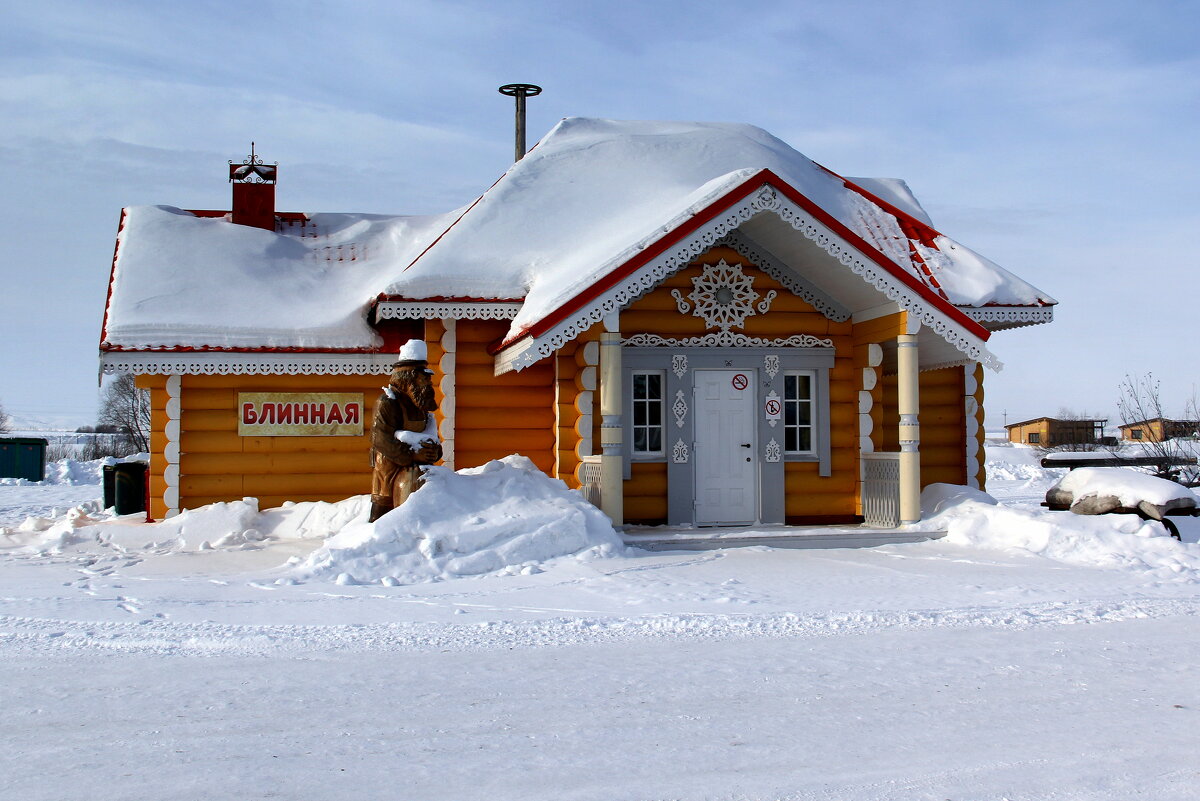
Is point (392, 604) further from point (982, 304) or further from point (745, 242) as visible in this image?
point (982, 304)

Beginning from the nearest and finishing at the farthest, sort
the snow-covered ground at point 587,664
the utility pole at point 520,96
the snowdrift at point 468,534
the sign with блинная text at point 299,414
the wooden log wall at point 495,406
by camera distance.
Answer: the snow-covered ground at point 587,664 → the snowdrift at point 468,534 → the wooden log wall at point 495,406 → the sign with блинная text at point 299,414 → the utility pole at point 520,96

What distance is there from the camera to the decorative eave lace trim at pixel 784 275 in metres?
12.4

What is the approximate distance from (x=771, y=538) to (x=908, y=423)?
2.01 meters

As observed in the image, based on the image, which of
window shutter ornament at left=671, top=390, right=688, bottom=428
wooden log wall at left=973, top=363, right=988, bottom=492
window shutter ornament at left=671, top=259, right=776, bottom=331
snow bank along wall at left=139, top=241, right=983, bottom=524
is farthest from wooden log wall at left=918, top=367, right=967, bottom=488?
window shutter ornament at left=671, top=390, right=688, bottom=428

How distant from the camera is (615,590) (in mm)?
8570

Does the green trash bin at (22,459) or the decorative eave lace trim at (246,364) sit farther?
the green trash bin at (22,459)

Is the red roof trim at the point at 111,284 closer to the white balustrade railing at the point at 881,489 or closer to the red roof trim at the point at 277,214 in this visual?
the red roof trim at the point at 277,214

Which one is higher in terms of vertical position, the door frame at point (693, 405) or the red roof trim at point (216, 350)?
the red roof trim at point (216, 350)

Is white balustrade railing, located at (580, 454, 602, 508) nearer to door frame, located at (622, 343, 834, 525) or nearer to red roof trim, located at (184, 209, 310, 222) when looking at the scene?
door frame, located at (622, 343, 834, 525)

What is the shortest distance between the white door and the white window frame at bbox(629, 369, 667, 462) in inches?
15.4

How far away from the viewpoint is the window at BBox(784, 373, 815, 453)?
42.0 ft

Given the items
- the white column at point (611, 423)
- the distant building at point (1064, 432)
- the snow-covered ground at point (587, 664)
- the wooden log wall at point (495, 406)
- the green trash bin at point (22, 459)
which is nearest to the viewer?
the snow-covered ground at point (587, 664)

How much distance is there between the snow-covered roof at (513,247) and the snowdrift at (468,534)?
168cm

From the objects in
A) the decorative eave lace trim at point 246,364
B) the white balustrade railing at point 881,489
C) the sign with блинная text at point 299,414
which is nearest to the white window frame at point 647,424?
the white balustrade railing at point 881,489
